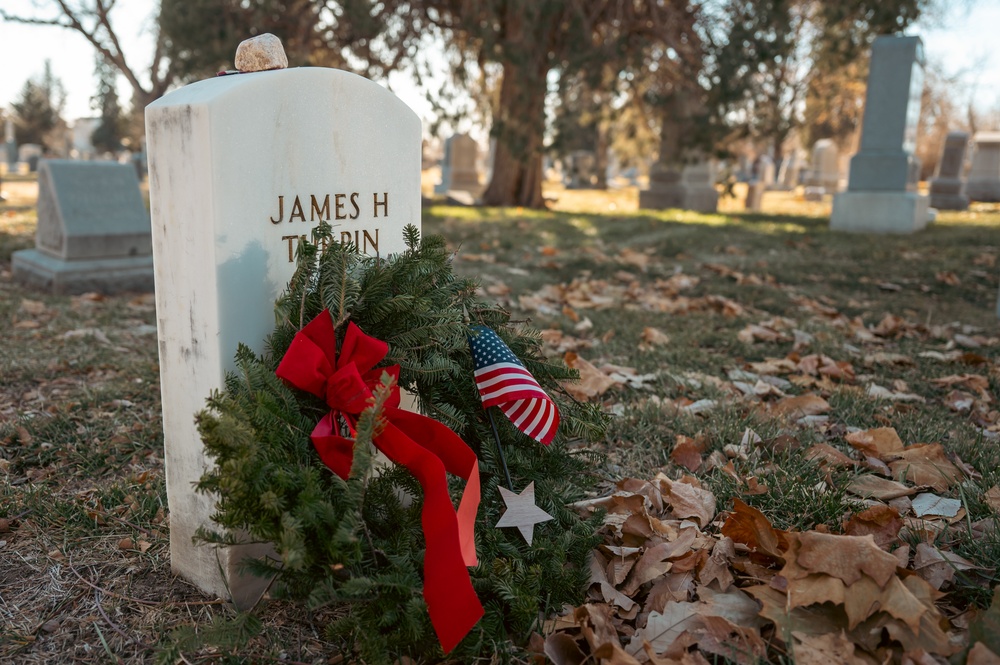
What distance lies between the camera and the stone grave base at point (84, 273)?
241 inches

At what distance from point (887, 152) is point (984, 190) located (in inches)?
414

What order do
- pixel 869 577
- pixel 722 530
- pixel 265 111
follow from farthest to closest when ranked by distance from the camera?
pixel 722 530
pixel 265 111
pixel 869 577

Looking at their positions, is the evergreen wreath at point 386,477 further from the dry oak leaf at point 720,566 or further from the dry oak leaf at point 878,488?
the dry oak leaf at point 878,488

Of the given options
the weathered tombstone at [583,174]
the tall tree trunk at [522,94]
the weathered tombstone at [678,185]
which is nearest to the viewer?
the tall tree trunk at [522,94]

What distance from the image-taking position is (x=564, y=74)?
10555 millimetres

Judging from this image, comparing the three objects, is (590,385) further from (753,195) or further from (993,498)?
(753,195)

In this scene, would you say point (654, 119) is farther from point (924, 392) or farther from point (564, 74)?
point (924, 392)

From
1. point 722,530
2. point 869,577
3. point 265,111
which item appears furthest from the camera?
point 722,530

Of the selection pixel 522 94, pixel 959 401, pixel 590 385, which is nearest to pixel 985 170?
pixel 522 94

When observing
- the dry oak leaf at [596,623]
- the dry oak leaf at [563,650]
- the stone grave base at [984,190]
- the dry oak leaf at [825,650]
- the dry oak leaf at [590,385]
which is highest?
the stone grave base at [984,190]

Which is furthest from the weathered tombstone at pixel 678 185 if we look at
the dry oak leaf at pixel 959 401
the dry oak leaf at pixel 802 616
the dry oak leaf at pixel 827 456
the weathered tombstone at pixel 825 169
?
the weathered tombstone at pixel 825 169

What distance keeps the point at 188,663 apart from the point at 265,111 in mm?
1298

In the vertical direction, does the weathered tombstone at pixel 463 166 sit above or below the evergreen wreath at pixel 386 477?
above

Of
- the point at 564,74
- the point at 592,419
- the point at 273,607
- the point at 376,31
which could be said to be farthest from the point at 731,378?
the point at 376,31
